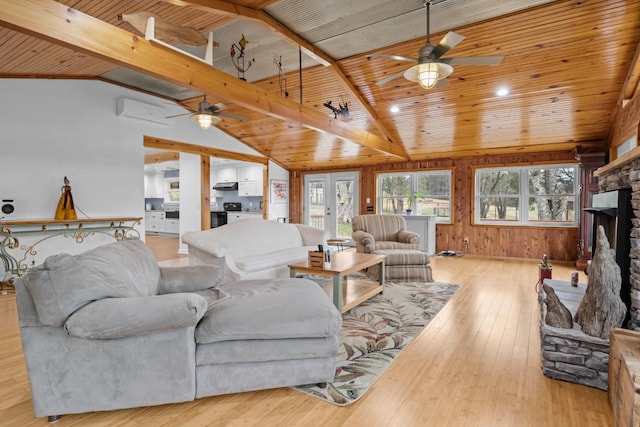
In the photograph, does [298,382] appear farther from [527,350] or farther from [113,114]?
[113,114]

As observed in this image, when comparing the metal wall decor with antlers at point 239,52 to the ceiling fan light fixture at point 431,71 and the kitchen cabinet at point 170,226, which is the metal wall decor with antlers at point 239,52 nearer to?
the ceiling fan light fixture at point 431,71

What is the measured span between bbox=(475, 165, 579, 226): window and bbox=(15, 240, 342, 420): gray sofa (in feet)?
20.3

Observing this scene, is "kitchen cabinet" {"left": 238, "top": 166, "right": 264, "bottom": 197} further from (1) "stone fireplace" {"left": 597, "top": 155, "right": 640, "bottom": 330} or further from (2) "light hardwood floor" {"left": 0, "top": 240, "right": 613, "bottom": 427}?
(1) "stone fireplace" {"left": 597, "top": 155, "right": 640, "bottom": 330}

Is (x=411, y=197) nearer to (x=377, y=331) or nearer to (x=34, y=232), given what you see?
(x=377, y=331)

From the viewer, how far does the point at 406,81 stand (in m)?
4.89

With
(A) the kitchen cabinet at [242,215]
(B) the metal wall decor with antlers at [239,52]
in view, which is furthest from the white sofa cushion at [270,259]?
(A) the kitchen cabinet at [242,215]

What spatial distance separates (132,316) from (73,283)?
0.31m

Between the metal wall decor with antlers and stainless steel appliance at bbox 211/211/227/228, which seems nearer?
the metal wall decor with antlers

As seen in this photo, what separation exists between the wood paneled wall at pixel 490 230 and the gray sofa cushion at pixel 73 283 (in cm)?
675

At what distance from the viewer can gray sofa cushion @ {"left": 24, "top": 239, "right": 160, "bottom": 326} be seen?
1.60 m

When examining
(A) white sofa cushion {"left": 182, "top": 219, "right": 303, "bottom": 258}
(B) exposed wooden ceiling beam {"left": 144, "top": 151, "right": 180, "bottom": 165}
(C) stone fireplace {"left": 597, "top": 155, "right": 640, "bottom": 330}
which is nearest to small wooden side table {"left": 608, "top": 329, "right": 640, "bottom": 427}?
(C) stone fireplace {"left": 597, "top": 155, "right": 640, "bottom": 330}

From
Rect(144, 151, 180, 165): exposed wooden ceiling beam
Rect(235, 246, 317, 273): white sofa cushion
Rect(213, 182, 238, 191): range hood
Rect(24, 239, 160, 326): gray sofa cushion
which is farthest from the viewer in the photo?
Rect(213, 182, 238, 191): range hood

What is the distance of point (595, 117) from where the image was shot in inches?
203

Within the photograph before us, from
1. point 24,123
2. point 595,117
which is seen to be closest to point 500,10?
point 595,117
